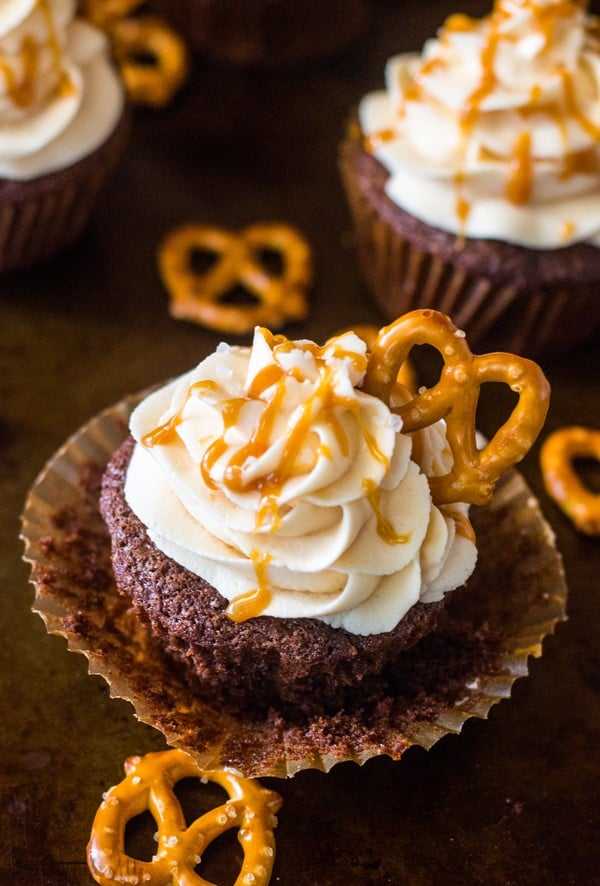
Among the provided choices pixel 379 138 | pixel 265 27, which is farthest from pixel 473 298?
pixel 265 27

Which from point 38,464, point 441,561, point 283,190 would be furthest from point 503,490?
point 283,190

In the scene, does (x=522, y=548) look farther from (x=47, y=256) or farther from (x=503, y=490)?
(x=47, y=256)

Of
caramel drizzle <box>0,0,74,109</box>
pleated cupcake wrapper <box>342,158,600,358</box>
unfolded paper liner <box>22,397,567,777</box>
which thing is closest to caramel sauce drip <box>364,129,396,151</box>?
pleated cupcake wrapper <box>342,158,600,358</box>

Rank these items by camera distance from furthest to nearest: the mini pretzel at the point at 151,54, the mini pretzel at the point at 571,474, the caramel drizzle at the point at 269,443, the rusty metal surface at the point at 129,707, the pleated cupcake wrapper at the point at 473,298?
the mini pretzel at the point at 151,54, the pleated cupcake wrapper at the point at 473,298, the mini pretzel at the point at 571,474, the rusty metal surface at the point at 129,707, the caramel drizzle at the point at 269,443

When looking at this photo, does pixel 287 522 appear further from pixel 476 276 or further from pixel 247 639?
pixel 476 276

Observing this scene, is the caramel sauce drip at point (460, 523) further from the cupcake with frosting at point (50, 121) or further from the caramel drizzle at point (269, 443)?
the cupcake with frosting at point (50, 121)

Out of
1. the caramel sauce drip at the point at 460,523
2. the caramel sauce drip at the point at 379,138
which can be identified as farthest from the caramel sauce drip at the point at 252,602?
the caramel sauce drip at the point at 379,138
